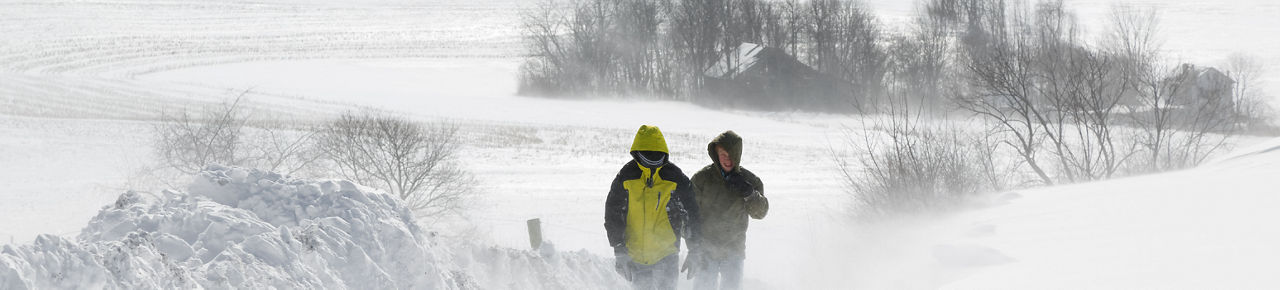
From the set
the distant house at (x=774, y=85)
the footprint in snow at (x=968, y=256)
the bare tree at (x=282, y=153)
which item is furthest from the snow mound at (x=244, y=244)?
the distant house at (x=774, y=85)

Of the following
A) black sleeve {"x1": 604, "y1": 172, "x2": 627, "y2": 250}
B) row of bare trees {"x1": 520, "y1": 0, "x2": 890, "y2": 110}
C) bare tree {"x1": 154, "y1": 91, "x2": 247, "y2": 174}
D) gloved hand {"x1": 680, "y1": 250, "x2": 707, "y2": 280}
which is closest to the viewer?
black sleeve {"x1": 604, "y1": 172, "x2": 627, "y2": 250}

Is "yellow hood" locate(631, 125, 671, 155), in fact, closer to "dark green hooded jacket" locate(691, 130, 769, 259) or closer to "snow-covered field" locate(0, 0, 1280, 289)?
"dark green hooded jacket" locate(691, 130, 769, 259)

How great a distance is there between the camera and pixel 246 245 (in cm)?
575

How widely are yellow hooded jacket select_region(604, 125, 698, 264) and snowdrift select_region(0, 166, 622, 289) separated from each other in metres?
1.31

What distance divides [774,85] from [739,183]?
54262 millimetres

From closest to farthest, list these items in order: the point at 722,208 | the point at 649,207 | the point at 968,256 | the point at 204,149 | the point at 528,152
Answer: the point at 649,207 → the point at 722,208 → the point at 968,256 → the point at 204,149 → the point at 528,152

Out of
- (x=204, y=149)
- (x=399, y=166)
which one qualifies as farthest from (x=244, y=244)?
(x=204, y=149)

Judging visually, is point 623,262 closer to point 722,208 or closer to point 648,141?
point 722,208

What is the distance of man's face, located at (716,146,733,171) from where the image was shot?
6555 millimetres

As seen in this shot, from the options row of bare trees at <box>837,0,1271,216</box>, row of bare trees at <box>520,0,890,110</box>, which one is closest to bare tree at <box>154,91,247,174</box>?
row of bare trees at <box>837,0,1271,216</box>

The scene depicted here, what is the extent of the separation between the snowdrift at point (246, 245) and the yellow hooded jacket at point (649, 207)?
1.31 m

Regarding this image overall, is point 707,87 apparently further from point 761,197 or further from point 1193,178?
point 761,197

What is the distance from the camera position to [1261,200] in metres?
8.34

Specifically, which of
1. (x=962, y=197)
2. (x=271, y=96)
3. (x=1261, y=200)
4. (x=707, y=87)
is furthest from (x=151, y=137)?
(x=707, y=87)
